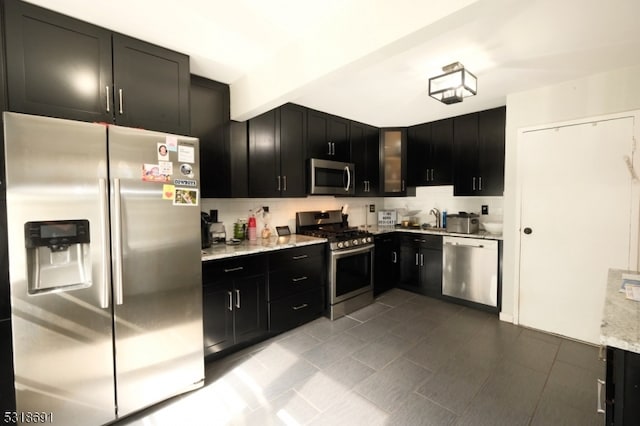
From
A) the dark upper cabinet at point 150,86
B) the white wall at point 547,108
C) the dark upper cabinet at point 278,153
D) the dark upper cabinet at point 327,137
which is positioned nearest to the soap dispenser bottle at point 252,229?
the dark upper cabinet at point 278,153

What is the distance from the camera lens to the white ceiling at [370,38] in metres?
1.46

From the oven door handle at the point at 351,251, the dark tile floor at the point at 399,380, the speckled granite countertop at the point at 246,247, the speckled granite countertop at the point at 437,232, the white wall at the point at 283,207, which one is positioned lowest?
the dark tile floor at the point at 399,380

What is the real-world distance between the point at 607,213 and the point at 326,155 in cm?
291

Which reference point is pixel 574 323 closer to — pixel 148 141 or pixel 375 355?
pixel 375 355

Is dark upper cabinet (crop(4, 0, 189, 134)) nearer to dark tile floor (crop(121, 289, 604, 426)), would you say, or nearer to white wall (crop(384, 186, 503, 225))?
dark tile floor (crop(121, 289, 604, 426))

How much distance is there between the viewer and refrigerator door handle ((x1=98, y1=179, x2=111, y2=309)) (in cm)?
153

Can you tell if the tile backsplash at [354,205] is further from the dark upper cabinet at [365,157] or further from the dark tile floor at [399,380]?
the dark tile floor at [399,380]

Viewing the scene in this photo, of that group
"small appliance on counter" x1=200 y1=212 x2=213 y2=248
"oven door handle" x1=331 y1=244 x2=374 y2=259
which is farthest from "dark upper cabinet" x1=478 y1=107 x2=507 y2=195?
"small appliance on counter" x1=200 y1=212 x2=213 y2=248

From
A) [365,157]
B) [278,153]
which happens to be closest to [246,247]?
[278,153]

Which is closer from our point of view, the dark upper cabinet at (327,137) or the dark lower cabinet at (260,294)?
the dark lower cabinet at (260,294)

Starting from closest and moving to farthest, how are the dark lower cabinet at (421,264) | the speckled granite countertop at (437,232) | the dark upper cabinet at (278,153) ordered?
the dark upper cabinet at (278,153), the speckled granite countertop at (437,232), the dark lower cabinet at (421,264)

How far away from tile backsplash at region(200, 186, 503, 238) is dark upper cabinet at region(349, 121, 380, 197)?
1.25ft

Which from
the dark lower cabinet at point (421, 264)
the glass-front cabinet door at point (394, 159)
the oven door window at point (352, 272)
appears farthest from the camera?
the glass-front cabinet door at point (394, 159)

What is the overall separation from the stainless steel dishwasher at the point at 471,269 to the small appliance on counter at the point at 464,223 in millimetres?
142
